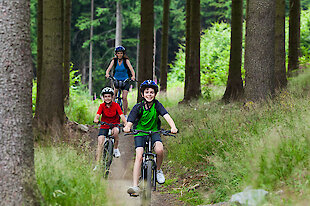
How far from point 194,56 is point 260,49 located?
6385 mm

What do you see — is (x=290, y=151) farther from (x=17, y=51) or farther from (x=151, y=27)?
(x=151, y=27)

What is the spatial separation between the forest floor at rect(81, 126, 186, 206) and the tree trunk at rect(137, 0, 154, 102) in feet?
8.26

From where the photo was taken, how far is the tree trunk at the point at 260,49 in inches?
395

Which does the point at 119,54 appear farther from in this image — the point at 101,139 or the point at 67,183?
the point at 67,183

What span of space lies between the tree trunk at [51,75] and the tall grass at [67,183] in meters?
5.69

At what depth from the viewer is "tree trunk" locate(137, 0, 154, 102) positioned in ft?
44.5

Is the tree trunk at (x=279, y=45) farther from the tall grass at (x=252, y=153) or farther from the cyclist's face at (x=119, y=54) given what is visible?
the cyclist's face at (x=119, y=54)

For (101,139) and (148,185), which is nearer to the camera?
(148,185)

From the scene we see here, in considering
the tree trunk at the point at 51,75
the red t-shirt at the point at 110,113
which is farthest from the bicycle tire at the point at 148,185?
the tree trunk at the point at 51,75

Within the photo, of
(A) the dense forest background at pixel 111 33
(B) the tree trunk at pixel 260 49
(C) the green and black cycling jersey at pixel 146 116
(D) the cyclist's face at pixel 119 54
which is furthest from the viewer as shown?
(A) the dense forest background at pixel 111 33

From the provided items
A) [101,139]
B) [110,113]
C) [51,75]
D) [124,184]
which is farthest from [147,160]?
[51,75]

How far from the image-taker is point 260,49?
33.4 feet

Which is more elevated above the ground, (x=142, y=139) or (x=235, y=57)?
(x=235, y=57)

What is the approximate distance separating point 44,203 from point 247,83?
7136 mm
